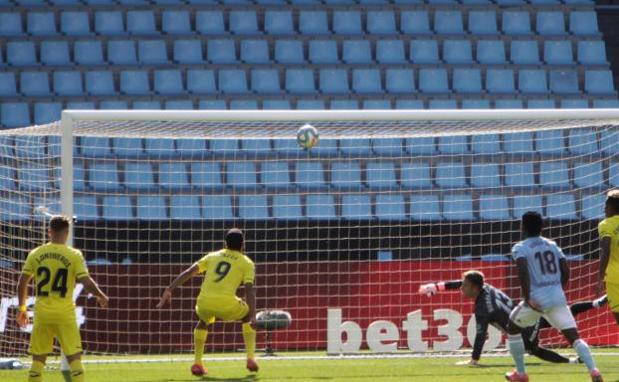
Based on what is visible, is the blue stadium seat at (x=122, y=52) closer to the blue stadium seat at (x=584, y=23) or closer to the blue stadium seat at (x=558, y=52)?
the blue stadium seat at (x=558, y=52)

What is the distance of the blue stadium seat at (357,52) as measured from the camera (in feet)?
69.8

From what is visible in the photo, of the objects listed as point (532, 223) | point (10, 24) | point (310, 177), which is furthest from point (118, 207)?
point (532, 223)

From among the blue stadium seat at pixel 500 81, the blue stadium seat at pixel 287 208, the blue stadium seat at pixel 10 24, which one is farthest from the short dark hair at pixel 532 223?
the blue stadium seat at pixel 10 24

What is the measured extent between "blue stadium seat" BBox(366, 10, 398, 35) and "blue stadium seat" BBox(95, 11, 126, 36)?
166 inches

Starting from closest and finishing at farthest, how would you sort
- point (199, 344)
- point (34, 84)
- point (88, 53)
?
1. point (199, 344)
2. point (34, 84)
3. point (88, 53)

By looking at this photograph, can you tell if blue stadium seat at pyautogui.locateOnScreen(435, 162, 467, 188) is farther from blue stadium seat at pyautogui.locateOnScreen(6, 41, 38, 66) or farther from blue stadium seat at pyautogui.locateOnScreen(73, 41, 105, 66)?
blue stadium seat at pyautogui.locateOnScreen(6, 41, 38, 66)

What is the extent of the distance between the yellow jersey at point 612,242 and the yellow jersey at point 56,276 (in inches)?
163

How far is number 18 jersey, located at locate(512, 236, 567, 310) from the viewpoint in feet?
32.1

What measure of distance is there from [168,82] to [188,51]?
0.85 metres

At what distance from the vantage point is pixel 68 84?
20.6 m

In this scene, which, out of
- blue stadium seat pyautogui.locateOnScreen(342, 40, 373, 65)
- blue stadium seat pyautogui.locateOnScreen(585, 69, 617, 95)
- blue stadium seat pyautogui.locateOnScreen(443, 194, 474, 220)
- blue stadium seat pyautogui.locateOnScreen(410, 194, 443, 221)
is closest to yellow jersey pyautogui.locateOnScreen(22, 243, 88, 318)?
blue stadium seat pyautogui.locateOnScreen(410, 194, 443, 221)

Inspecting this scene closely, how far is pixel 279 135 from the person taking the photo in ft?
46.8

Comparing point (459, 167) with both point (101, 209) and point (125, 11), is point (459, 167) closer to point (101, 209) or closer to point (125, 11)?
point (101, 209)

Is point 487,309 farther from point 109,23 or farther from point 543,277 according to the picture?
point 109,23
